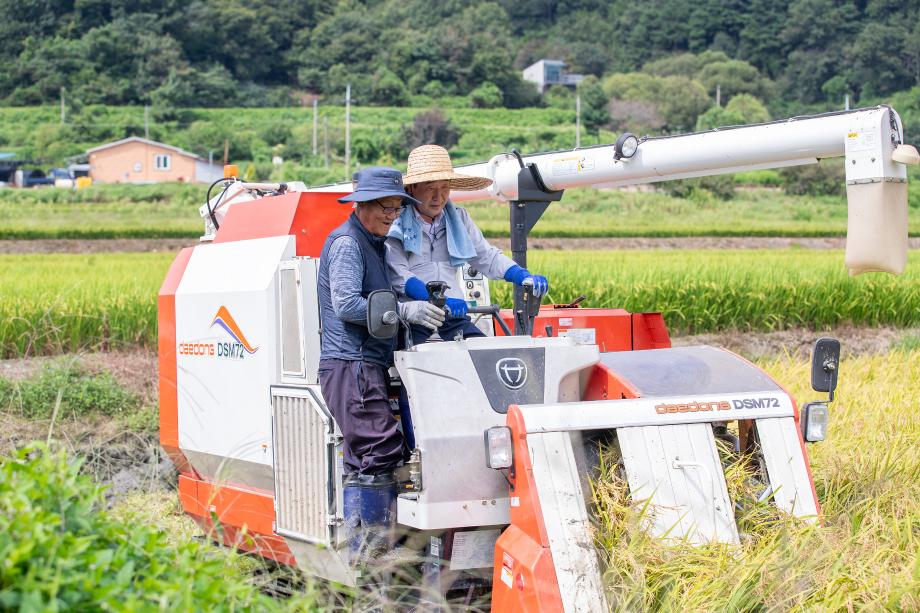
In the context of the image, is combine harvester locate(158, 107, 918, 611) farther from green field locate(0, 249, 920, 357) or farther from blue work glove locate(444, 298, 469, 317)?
green field locate(0, 249, 920, 357)

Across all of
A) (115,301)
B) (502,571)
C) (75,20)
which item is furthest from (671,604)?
(75,20)

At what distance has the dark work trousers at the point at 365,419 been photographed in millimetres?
5043

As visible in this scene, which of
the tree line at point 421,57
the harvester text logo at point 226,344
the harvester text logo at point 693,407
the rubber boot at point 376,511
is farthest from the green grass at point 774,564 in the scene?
the tree line at point 421,57

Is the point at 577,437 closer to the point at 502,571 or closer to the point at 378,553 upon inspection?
the point at 502,571

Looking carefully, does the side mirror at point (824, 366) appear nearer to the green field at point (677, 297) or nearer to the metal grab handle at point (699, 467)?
the metal grab handle at point (699, 467)

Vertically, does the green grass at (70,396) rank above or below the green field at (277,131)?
below

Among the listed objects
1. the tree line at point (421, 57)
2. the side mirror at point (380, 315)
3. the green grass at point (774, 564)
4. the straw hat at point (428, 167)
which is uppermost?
the tree line at point (421, 57)

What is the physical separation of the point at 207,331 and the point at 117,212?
39.1 metres

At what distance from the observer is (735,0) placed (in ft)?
344

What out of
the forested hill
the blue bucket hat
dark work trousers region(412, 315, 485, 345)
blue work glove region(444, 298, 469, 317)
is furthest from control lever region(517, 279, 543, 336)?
the forested hill

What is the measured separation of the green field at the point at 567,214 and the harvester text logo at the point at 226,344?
25.3 meters

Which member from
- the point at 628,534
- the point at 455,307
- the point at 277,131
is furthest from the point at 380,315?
the point at 277,131

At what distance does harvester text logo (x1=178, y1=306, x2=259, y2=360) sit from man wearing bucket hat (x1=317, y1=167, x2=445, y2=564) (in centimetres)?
83

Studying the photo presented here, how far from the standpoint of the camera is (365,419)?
507cm
